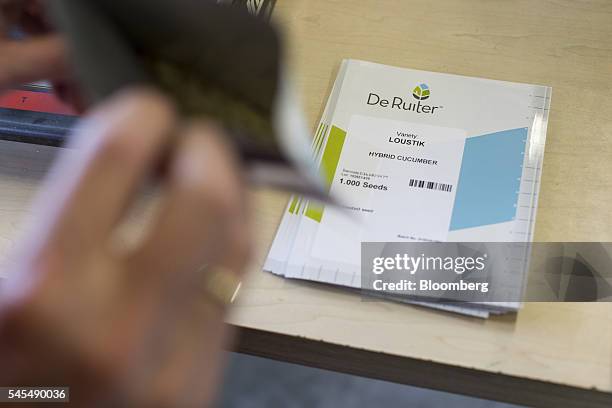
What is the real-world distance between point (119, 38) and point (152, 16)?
22 mm

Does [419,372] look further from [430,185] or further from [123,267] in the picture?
[123,267]

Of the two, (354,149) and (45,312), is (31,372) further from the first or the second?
(354,149)

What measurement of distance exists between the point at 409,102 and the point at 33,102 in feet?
1.33

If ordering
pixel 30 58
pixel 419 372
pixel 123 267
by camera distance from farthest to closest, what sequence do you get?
pixel 419 372
pixel 30 58
pixel 123 267

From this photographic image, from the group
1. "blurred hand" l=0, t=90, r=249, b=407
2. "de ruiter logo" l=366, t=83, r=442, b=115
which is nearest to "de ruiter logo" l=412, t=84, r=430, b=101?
"de ruiter logo" l=366, t=83, r=442, b=115

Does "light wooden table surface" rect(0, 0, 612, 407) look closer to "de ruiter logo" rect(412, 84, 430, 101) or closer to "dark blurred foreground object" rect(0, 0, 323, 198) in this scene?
"de ruiter logo" rect(412, 84, 430, 101)

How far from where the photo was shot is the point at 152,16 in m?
0.35

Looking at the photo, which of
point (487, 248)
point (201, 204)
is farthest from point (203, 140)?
point (487, 248)

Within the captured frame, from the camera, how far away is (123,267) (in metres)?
0.28

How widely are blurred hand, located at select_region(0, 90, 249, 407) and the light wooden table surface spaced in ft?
0.85

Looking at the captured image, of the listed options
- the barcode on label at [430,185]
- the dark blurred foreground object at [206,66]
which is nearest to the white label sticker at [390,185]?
the barcode on label at [430,185]

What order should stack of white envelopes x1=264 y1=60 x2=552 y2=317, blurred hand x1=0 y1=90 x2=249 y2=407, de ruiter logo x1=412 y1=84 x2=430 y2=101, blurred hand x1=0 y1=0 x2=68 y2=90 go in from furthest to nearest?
de ruiter logo x1=412 y1=84 x2=430 y2=101, stack of white envelopes x1=264 y1=60 x2=552 y2=317, blurred hand x1=0 y1=0 x2=68 y2=90, blurred hand x1=0 y1=90 x2=249 y2=407

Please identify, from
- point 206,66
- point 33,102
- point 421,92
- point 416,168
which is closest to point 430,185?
point 416,168

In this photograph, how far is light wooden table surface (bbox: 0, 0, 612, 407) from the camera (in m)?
0.52
